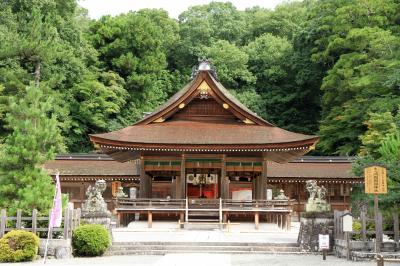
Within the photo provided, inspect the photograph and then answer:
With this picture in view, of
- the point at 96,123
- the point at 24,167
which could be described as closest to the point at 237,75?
the point at 96,123

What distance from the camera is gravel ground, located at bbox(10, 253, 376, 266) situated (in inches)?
645

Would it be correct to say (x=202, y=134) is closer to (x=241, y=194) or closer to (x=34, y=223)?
(x=241, y=194)

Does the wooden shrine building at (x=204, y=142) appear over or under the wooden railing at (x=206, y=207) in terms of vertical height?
over

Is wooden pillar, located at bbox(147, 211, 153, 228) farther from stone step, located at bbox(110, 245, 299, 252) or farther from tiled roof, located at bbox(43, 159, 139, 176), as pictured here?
tiled roof, located at bbox(43, 159, 139, 176)

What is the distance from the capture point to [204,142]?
2761 cm

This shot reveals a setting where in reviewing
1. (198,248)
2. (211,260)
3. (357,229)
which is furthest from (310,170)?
(211,260)

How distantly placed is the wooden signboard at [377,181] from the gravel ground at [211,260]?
2.24 meters

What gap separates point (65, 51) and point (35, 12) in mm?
4139

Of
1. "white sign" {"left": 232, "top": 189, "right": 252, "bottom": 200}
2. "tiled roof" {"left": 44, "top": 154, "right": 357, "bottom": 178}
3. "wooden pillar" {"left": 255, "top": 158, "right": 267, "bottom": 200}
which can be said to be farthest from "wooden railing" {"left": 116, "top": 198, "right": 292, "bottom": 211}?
"tiled roof" {"left": 44, "top": 154, "right": 357, "bottom": 178}

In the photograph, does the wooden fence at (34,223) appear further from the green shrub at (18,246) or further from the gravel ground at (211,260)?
the gravel ground at (211,260)

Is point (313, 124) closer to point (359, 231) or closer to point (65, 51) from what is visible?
point (65, 51)

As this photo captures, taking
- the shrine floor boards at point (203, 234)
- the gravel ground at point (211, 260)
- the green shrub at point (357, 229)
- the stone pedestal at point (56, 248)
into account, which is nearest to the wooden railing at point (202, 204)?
the shrine floor boards at point (203, 234)

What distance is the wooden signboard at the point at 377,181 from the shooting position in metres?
16.2

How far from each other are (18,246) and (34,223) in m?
1.00
